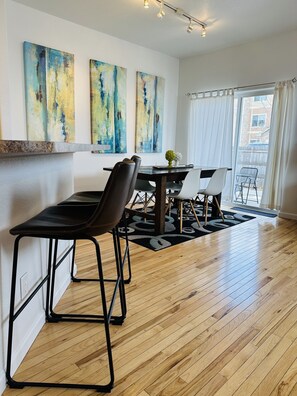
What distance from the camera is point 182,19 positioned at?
367 centimetres

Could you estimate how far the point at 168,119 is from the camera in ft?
18.0

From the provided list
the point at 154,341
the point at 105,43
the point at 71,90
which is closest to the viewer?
the point at 154,341

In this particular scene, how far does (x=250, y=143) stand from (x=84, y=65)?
294 cm

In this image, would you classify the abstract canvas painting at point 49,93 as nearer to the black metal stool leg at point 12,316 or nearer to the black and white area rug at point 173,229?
the black and white area rug at point 173,229

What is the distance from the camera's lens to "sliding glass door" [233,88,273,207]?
14.9 ft

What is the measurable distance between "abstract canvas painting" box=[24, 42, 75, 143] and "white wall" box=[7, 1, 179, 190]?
0.09 m

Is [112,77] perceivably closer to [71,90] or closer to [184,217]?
[71,90]

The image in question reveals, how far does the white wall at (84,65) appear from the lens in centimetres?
336

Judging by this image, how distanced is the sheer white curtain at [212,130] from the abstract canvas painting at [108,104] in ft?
4.74

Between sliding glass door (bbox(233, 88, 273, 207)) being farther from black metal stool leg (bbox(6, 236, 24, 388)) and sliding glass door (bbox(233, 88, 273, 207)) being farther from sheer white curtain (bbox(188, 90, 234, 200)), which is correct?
black metal stool leg (bbox(6, 236, 24, 388))

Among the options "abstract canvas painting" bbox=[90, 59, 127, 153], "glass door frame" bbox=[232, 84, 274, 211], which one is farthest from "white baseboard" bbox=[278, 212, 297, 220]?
"abstract canvas painting" bbox=[90, 59, 127, 153]

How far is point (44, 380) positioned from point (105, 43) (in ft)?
14.5

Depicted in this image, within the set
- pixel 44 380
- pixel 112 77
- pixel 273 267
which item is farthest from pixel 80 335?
pixel 112 77

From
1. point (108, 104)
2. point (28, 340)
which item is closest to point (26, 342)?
point (28, 340)
